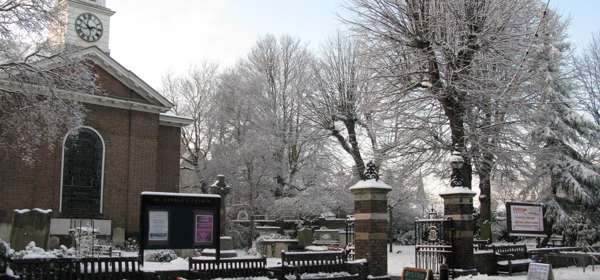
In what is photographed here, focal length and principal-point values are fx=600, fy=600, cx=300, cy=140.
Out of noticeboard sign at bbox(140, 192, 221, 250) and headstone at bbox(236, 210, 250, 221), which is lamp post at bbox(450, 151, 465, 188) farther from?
headstone at bbox(236, 210, 250, 221)

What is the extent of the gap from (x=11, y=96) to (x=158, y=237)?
34.9ft

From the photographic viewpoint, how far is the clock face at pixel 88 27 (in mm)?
33219

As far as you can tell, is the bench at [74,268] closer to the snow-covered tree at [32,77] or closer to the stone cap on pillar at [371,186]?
the stone cap on pillar at [371,186]

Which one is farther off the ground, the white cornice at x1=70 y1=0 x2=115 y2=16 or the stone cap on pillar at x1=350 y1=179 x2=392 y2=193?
the white cornice at x1=70 y1=0 x2=115 y2=16

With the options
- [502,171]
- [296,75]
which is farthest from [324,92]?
[502,171]

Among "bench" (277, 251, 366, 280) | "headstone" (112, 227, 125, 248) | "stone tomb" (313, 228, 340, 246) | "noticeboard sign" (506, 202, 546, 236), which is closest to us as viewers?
"bench" (277, 251, 366, 280)

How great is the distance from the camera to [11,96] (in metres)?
19.2

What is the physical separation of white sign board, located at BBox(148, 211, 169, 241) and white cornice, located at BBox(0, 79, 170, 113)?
356 inches

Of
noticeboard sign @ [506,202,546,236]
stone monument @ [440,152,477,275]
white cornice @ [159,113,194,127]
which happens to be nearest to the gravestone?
stone monument @ [440,152,477,275]

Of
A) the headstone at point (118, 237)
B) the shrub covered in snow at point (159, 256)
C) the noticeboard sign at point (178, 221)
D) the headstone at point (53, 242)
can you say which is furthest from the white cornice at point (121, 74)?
the noticeboard sign at point (178, 221)

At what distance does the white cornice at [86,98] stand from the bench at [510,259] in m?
14.4

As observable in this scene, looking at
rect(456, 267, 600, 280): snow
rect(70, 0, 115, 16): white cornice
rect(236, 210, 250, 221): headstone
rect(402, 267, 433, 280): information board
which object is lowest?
rect(456, 267, 600, 280): snow

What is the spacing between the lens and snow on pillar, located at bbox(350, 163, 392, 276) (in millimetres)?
13633

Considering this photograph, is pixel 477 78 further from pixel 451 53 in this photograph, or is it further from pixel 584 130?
pixel 584 130
